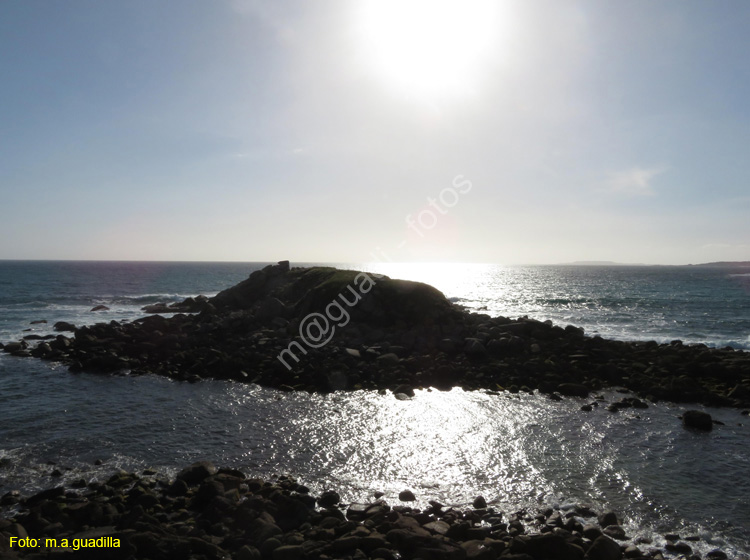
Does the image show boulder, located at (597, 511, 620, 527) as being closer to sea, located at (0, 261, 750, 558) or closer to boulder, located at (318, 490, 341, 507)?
sea, located at (0, 261, 750, 558)

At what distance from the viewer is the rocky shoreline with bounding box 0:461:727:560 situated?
27.5 ft

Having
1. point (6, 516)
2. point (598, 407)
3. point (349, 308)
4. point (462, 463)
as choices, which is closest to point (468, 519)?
point (462, 463)

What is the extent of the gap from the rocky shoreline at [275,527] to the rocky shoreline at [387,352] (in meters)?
9.34

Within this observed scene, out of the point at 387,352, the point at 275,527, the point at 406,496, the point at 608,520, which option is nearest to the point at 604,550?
the point at 608,520

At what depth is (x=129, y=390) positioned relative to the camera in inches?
773

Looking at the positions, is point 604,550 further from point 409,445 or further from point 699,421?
point 699,421

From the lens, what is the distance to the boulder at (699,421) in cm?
1576

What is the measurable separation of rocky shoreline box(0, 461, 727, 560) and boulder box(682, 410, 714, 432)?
810 cm

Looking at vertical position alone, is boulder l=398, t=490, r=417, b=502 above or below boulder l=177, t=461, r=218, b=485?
below

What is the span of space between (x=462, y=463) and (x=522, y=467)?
150 cm

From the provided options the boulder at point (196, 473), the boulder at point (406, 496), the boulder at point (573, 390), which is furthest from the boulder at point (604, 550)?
the boulder at point (573, 390)

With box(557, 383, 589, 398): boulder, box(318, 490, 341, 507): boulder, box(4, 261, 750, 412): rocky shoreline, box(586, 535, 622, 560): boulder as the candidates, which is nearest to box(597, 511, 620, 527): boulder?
box(586, 535, 622, 560): boulder

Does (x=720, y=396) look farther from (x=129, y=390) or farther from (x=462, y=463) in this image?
(x=129, y=390)

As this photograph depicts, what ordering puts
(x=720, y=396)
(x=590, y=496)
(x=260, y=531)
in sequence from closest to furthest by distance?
(x=260, y=531)
(x=590, y=496)
(x=720, y=396)
